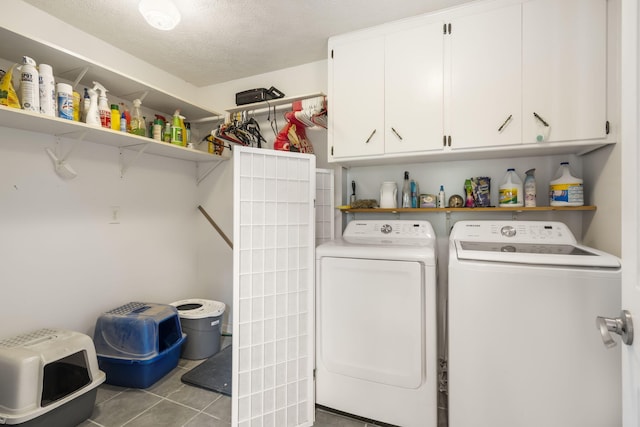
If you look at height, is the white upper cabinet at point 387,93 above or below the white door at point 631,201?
above

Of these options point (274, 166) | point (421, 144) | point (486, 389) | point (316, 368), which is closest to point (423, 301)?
point (486, 389)

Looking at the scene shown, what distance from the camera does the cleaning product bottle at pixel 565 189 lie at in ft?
5.69

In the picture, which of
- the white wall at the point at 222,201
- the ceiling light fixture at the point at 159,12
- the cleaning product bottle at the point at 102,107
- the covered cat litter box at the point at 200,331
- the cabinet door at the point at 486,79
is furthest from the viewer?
the white wall at the point at 222,201

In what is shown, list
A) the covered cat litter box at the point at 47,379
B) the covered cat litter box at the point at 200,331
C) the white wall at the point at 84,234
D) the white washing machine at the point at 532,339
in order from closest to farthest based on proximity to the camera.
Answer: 1. the white washing machine at the point at 532,339
2. the covered cat litter box at the point at 47,379
3. the white wall at the point at 84,234
4. the covered cat litter box at the point at 200,331

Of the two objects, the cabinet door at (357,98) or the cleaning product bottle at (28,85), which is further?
the cabinet door at (357,98)

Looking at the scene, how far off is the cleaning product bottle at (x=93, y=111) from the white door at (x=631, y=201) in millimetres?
2497

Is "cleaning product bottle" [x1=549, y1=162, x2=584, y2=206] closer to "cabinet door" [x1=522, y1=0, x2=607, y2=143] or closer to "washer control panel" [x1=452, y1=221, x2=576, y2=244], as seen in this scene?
"washer control panel" [x1=452, y1=221, x2=576, y2=244]

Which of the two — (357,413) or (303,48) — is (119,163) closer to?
(303,48)

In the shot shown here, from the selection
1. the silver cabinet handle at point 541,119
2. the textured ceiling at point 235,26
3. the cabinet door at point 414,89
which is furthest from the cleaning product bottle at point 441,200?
the textured ceiling at point 235,26

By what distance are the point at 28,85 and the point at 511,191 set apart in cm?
291

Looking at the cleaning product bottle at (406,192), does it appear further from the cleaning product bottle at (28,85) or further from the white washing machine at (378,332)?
the cleaning product bottle at (28,85)

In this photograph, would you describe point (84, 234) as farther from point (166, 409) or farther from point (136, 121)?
point (166, 409)

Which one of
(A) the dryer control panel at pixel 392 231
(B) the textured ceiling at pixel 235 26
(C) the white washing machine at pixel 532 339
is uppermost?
(B) the textured ceiling at pixel 235 26

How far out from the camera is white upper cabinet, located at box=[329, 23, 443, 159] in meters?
1.83
